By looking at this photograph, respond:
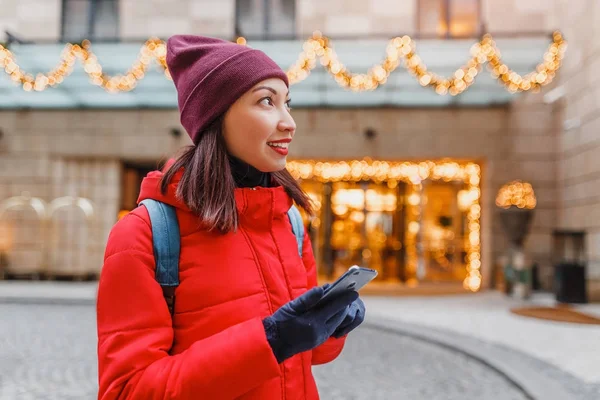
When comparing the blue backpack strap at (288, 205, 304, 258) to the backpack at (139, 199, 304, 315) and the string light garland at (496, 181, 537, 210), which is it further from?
the string light garland at (496, 181, 537, 210)

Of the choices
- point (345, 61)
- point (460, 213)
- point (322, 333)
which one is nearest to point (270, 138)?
point (322, 333)

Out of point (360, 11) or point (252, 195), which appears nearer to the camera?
point (252, 195)

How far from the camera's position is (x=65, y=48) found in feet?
43.1

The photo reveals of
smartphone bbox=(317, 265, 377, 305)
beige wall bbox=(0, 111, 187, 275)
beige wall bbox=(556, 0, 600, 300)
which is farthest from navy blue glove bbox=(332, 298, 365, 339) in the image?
beige wall bbox=(0, 111, 187, 275)

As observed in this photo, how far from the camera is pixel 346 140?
586 inches

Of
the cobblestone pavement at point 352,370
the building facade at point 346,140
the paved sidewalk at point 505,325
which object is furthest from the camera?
the building facade at point 346,140

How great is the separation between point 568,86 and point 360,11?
18.4ft

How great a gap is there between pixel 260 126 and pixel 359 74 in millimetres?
12355

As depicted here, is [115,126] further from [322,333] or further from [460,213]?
[322,333]

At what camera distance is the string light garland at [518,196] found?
505 inches

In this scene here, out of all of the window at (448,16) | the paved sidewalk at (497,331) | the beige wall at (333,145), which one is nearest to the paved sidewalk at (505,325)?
the paved sidewalk at (497,331)

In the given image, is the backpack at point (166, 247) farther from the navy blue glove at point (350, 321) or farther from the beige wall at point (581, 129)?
the beige wall at point (581, 129)

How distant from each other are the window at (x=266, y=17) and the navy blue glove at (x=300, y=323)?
14.8m

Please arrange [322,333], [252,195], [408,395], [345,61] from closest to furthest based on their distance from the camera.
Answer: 1. [322,333]
2. [252,195]
3. [408,395]
4. [345,61]
